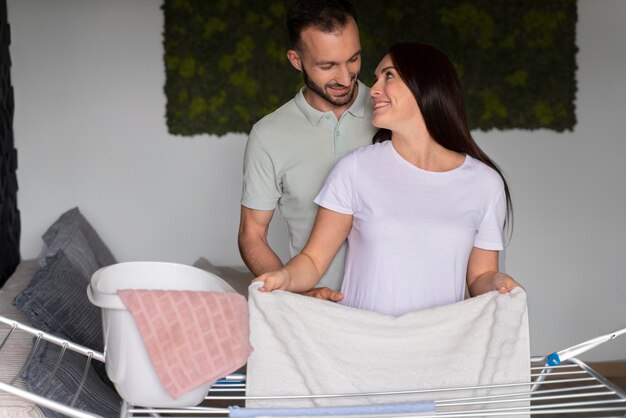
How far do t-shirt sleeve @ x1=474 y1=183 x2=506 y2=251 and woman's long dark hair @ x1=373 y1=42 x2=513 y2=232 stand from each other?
79 mm

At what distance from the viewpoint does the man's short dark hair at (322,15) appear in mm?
2160

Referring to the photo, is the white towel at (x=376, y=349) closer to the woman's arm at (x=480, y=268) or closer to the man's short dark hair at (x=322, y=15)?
the woman's arm at (x=480, y=268)

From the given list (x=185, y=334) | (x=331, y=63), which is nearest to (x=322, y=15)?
(x=331, y=63)

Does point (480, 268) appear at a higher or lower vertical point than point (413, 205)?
lower

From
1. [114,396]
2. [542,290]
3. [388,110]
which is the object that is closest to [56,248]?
[114,396]

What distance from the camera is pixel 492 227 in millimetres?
1905

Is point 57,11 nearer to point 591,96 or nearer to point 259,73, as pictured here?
point 259,73

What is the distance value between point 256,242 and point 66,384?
632 millimetres

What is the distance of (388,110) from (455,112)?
161 millimetres

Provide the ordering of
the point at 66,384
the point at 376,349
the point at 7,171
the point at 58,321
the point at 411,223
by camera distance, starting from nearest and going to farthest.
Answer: the point at 376,349
the point at 411,223
the point at 66,384
the point at 58,321
the point at 7,171

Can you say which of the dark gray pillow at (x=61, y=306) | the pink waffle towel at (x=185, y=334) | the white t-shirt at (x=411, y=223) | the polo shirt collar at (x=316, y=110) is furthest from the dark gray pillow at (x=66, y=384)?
the polo shirt collar at (x=316, y=110)

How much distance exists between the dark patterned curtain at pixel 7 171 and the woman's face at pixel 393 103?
226 centimetres

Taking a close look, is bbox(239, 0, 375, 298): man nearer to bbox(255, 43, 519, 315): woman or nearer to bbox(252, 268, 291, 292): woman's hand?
bbox(255, 43, 519, 315): woman

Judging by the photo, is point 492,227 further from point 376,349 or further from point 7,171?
point 7,171
